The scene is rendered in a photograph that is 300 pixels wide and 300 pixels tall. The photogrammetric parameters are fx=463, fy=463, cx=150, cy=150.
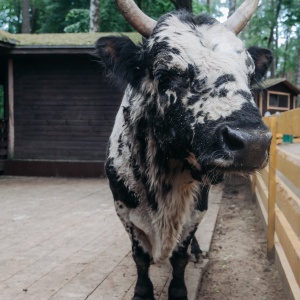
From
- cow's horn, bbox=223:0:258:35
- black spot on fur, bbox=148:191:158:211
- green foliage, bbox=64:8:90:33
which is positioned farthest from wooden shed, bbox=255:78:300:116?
black spot on fur, bbox=148:191:158:211

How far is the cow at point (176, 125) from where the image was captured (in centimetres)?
226

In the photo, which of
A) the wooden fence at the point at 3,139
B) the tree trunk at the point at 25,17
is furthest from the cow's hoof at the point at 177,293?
the tree trunk at the point at 25,17

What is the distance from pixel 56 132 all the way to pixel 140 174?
870cm

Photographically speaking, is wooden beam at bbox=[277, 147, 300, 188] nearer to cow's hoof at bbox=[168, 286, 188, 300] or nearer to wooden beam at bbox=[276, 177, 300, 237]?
wooden beam at bbox=[276, 177, 300, 237]

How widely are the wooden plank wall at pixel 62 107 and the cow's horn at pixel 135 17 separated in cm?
819

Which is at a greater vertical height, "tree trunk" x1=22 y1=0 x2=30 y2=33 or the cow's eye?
"tree trunk" x1=22 y1=0 x2=30 y2=33

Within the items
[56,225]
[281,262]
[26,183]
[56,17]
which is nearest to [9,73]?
[26,183]

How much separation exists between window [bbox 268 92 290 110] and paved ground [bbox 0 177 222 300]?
57.9 feet

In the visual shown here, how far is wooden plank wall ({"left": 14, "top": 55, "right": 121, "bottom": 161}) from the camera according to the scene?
11359 mm

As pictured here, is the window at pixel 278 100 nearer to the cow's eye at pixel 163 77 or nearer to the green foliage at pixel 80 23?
the green foliage at pixel 80 23

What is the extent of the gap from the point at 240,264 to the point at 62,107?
25.9ft

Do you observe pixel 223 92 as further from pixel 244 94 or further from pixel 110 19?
pixel 110 19

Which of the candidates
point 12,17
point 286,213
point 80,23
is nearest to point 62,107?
point 286,213

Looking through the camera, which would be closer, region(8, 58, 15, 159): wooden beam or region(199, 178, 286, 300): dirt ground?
region(199, 178, 286, 300): dirt ground
